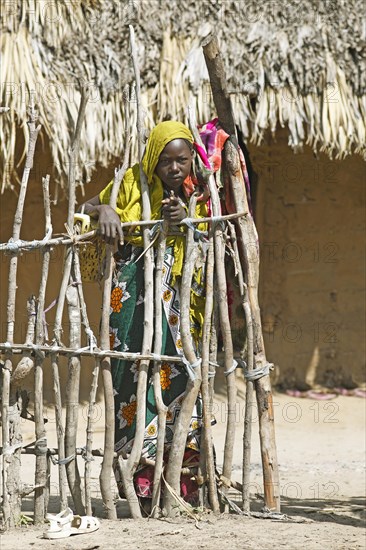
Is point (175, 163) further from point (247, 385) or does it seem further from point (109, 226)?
point (247, 385)

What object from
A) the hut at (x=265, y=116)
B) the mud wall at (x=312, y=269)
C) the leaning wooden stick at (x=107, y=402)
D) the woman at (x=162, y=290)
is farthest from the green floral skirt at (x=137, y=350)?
the mud wall at (x=312, y=269)

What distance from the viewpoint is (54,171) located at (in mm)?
6699

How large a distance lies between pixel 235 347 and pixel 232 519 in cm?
80

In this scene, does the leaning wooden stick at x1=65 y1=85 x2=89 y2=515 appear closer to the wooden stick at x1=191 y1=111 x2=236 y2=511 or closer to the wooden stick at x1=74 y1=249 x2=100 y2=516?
the wooden stick at x1=74 y1=249 x2=100 y2=516

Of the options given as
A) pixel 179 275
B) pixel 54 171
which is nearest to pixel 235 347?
pixel 179 275

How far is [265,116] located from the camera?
6.79 meters

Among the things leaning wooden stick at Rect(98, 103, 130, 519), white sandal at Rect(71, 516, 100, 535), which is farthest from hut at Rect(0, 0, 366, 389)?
white sandal at Rect(71, 516, 100, 535)

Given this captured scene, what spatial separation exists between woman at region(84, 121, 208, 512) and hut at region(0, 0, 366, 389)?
70.7 inches

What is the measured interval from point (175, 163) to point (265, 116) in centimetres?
274

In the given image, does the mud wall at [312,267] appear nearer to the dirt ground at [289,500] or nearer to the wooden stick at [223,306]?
the dirt ground at [289,500]

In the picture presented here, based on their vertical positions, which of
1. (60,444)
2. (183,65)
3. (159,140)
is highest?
(183,65)

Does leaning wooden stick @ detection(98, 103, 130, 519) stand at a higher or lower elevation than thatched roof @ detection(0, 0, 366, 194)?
lower

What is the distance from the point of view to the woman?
4.18 m

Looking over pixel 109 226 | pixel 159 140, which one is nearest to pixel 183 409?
pixel 109 226
